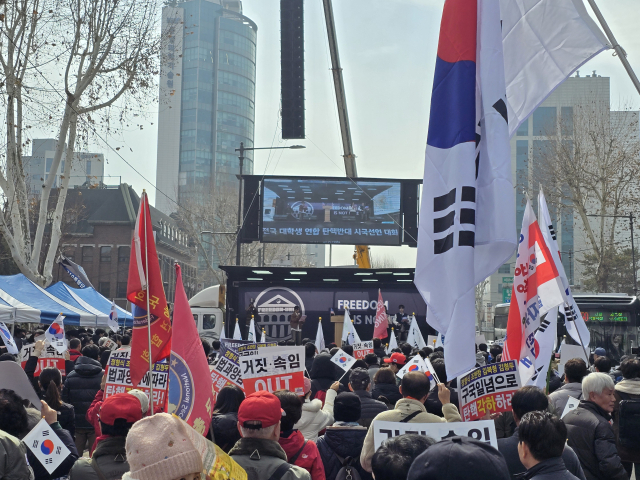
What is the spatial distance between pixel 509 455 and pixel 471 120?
209cm

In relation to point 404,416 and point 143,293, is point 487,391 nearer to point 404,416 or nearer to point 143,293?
point 404,416

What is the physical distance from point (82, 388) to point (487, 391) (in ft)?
17.2

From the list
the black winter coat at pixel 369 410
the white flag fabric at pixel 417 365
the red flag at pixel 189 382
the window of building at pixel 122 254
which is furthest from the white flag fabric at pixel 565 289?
the window of building at pixel 122 254

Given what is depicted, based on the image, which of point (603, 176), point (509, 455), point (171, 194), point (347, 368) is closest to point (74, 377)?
point (347, 368)

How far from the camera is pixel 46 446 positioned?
5.14 meters

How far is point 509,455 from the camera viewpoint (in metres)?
4.44

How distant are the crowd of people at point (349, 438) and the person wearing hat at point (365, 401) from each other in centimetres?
1

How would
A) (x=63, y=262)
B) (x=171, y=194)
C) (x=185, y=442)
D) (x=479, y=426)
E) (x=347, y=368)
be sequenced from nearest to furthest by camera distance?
(x=185, y=442), (x=479, y=426), (x=347, y=368), (x=63, y=262), (x=171, y=194)

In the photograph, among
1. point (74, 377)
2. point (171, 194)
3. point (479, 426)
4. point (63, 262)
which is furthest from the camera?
point (171, 194)

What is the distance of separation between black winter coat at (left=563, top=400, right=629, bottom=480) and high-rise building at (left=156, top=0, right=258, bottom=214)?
136 m

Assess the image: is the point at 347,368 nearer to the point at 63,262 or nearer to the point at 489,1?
the point at 489,1

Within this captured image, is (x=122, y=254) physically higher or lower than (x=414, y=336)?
higher

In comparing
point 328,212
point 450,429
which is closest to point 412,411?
point 450,429

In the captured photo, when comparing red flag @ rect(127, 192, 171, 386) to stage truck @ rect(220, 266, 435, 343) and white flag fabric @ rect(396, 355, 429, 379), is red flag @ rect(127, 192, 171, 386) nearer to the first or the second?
white flag fabric @ rect(396, 355, 429, 379)
